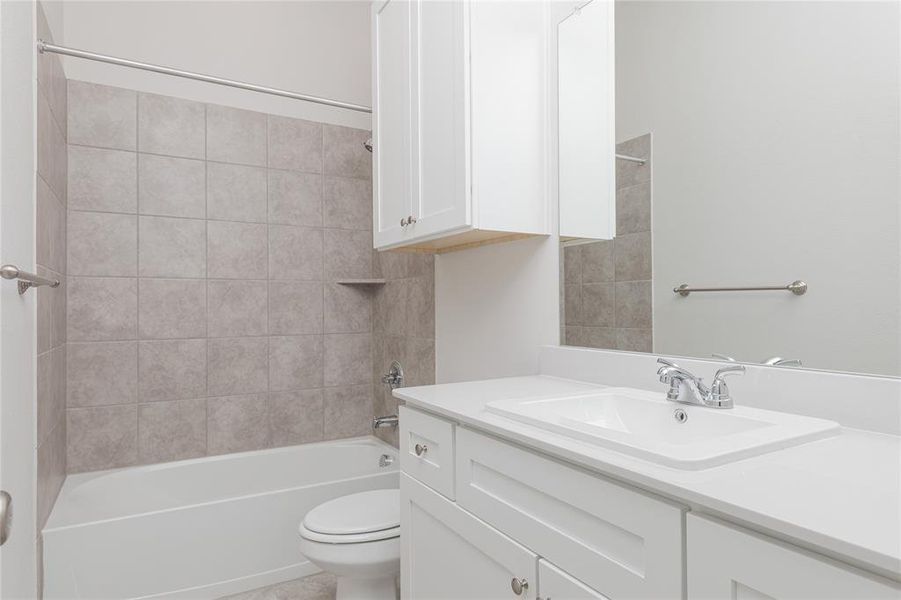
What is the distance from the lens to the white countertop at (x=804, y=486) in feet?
1.69

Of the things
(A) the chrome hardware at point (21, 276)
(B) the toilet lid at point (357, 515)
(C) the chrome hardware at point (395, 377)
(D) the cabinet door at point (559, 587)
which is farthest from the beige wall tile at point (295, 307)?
(D) the cabinet door at point (559, 587)

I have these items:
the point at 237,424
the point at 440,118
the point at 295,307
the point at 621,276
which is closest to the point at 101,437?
the point at 237,424

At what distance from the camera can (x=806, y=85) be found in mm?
1035

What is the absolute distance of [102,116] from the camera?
7.86 feet

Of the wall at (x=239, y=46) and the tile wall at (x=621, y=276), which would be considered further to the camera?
the wall at (x=239, y=46)

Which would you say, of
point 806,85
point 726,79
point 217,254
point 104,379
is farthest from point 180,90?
point 806,85

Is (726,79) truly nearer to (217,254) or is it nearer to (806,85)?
(806,85)

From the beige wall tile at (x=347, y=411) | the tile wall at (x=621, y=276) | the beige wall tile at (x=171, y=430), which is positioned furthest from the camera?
the beige wall tile at (x=347, y=411)

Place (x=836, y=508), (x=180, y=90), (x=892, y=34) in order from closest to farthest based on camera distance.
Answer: (x=836, y=508) < (x=892, y=34) < (x=180, y=90)

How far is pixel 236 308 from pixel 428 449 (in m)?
1.79

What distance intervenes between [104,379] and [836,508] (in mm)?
2742

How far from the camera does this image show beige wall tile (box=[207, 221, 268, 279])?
264cm

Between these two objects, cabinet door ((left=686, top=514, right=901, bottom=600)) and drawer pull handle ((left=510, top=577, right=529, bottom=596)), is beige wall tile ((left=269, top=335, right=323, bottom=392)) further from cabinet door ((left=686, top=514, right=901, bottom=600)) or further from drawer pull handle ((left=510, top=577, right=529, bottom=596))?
cabinet door ((left=686, top=514, right=901, bottom=600))

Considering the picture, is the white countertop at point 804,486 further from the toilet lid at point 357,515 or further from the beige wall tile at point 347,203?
the beige wall tile at point 347,203
